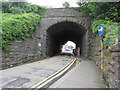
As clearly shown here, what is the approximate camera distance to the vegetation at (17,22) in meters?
9.57

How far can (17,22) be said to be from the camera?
1098 centimetres

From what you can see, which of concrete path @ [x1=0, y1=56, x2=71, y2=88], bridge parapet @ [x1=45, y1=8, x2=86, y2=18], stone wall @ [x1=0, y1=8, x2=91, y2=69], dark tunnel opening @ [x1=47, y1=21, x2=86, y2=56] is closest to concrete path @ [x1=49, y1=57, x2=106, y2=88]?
concrete path @ [x1=0, y1=56, x2=71, y2=88]

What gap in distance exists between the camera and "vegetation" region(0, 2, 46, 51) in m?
9.57

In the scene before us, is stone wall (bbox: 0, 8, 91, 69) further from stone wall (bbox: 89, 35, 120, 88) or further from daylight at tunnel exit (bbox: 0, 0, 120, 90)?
stone wall (bbox: 89, 35, 120, 88)

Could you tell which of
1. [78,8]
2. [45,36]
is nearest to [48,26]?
[45,36]

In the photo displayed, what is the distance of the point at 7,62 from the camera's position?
30.5 ft

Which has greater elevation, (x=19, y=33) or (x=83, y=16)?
(x=83, y=16)

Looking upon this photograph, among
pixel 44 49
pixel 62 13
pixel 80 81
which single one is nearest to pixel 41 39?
pixel 44 49

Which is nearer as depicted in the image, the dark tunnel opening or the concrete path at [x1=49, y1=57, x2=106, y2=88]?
the concrete path at [x1=49, y1=57, x2=106, y2=88]

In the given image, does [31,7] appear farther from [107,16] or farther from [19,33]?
[107,16]

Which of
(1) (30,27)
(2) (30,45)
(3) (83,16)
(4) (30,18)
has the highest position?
(3) (83,16)

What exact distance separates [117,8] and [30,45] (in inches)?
367

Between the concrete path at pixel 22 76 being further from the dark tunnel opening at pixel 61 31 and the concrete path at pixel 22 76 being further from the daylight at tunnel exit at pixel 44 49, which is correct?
the dark tunnel opening at pixel 61 31

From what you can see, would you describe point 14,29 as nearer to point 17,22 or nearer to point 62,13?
point 17,22
